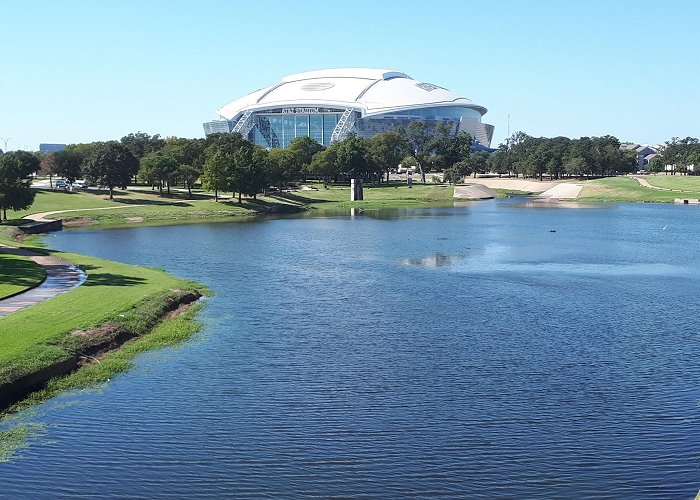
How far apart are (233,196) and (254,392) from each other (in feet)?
285

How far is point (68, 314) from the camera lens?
28828 millimetres

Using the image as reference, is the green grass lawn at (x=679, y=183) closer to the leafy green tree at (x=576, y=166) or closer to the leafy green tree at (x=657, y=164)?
the leafy green tree at (x=576, y=166)

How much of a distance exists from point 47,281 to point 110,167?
64.4 meters

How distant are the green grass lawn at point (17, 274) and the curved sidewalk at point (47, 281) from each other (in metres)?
0.34

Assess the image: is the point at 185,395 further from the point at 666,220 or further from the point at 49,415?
the point at 666,220

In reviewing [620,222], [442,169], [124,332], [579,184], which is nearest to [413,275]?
[124,332]

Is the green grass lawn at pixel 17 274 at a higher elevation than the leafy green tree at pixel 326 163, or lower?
lower

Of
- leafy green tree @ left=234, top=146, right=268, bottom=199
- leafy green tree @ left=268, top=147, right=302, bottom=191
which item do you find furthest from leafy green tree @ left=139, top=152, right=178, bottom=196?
leafy green tree @ left=268, top=147, right=302, bottom=191

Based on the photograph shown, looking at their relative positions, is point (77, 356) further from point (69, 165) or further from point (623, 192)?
point (623, 192)

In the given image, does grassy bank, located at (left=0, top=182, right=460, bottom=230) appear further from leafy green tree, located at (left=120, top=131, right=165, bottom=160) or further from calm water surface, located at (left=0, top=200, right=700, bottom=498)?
calm water surface, located at (left=0, top=200, right=700, bottom=498)

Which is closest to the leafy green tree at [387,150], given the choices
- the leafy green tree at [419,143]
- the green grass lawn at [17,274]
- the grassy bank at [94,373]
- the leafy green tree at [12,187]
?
the leafy green tree at [419,143]

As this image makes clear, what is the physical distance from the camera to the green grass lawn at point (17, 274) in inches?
1331

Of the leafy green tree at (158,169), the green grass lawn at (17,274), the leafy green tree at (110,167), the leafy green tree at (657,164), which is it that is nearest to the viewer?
the green grass lawn at (17,274)

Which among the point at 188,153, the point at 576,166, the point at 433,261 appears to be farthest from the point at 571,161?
the point at 433,261
